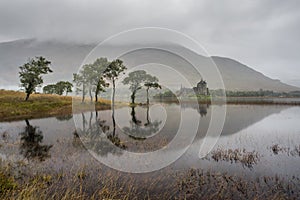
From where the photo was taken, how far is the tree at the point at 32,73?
2152 inches

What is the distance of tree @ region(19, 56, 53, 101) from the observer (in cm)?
5466

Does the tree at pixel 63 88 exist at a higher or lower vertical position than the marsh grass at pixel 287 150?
higher

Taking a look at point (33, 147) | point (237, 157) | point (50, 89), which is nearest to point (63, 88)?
point (50, 89)

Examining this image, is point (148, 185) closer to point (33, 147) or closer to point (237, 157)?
point (237, 157)

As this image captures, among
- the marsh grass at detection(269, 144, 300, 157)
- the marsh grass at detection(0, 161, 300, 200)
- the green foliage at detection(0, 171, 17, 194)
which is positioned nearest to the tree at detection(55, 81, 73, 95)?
the marsh grass at detection(0, 161, 300, 200)

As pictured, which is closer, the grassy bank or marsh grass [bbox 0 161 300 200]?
marsh grass [bbox 0 161 300 200]

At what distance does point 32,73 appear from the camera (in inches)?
2183

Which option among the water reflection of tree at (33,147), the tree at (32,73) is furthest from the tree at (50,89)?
the water reflection of tree at (33,147)

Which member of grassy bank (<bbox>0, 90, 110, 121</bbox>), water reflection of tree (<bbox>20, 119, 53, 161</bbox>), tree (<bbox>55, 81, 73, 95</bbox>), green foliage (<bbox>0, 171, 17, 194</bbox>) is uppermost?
tree (<bbox>55, 81, 73, 95</bbox>)

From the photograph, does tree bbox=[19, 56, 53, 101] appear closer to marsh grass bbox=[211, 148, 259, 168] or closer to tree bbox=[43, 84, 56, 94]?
marsh grass bbox=[211, 148, 259, 168]

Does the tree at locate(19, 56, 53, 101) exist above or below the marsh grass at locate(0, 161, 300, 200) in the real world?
above

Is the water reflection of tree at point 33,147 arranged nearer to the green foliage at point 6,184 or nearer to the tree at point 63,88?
the green foliage at point 6,184

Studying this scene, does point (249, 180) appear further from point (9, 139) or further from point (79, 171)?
point (9, 139)

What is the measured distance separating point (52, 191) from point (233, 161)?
37.2ft
